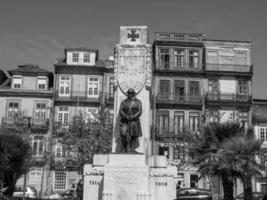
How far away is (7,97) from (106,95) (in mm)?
12492

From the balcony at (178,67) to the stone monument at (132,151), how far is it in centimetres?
3572

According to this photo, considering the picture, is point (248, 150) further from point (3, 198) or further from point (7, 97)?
point (7, 97)

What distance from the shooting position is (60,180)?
159 ft

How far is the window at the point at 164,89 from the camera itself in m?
51.3

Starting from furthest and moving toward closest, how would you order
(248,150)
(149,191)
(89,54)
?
1. (89,54)
2. (248,150)
3. (149,191)

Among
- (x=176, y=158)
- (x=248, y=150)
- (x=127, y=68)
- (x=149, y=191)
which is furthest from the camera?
(x=176, y=158)

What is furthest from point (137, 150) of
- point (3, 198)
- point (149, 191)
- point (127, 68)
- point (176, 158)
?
point (176, 158)

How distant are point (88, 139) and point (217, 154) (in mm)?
18039

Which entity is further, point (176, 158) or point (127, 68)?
point (176, 158)

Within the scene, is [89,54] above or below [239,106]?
above

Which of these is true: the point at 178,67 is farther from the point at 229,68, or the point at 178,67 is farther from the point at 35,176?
the point at 35,176

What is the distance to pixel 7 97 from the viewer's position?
50812 millimetres

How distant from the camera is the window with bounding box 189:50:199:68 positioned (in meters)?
52.5

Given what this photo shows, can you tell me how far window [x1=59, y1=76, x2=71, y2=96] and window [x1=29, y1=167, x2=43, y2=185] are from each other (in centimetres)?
985
